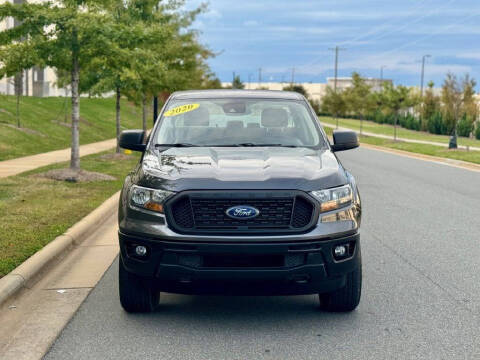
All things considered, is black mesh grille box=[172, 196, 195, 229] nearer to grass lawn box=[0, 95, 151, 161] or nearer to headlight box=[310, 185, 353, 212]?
headlight box=[310, 185, 353, 212]

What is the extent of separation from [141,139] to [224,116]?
2.63 ft

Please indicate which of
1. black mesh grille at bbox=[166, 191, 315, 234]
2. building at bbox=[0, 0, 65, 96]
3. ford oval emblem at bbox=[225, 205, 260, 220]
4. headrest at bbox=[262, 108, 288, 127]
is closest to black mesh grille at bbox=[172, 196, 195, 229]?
black mesh grille at bbox=[166, 191, 315, 234]

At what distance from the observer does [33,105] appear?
38.9 m

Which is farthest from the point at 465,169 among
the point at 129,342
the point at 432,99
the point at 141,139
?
the point at 432,99

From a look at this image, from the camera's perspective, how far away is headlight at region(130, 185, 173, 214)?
5.01 metres

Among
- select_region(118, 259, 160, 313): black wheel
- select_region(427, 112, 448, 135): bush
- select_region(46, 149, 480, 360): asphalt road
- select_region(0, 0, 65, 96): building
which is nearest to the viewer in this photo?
select_region(46, 149, 480, 360): asphalt road

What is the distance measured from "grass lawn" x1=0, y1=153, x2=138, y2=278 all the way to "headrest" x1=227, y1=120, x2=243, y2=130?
2.42 m

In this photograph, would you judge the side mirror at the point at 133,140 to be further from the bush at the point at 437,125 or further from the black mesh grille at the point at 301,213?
the bush at the point at 437,125

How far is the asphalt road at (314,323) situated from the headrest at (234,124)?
156 centimetres

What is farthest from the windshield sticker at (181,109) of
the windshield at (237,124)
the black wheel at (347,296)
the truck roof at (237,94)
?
the black wheel at (347,296)

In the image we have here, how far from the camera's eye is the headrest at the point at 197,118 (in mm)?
6523

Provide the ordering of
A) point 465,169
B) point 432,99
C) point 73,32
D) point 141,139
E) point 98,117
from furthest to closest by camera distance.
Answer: point 432,99, point 98,117, point 465,169, point 73,32, point 141,139

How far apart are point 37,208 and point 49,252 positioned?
3.17 m

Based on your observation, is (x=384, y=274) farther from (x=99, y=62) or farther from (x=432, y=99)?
(x=432, y=99)
